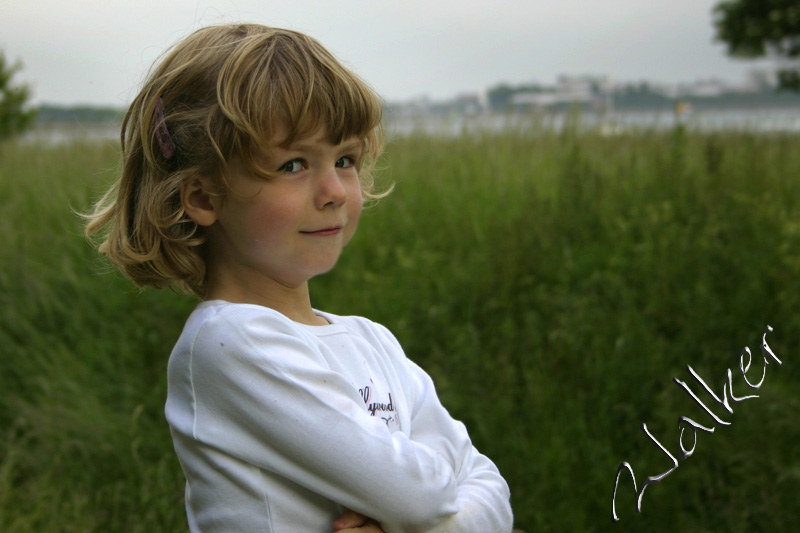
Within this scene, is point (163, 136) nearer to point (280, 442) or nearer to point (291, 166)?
point (291, 166)

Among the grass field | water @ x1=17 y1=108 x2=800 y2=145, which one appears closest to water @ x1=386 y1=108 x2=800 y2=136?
water @ x1=17 y1=108 x2=800 y2=145

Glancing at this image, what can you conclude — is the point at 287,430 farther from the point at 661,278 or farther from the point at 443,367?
the point at 661,278

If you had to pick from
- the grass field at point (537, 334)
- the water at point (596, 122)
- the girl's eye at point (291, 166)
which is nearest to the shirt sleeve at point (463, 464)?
the girl's eye at point (291, 166)

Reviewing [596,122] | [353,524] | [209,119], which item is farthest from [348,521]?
[596,122]

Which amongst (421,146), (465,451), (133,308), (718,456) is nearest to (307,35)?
(465,451)

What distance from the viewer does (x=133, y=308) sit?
502 centimetres

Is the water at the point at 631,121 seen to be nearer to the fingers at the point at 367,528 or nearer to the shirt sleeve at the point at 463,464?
the shirt sleeve at the point at 463,464

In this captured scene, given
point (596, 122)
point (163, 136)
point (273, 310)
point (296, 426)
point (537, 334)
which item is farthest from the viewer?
point (596, 122)

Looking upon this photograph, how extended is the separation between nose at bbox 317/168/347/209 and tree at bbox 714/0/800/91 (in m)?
7.09

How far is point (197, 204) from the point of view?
158 centimetres

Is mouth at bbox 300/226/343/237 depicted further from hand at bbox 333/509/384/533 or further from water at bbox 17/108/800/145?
water at bbox 17/108/800/145

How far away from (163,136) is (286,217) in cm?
33

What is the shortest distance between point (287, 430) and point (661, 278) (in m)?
3.63

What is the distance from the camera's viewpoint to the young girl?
1357 mm
